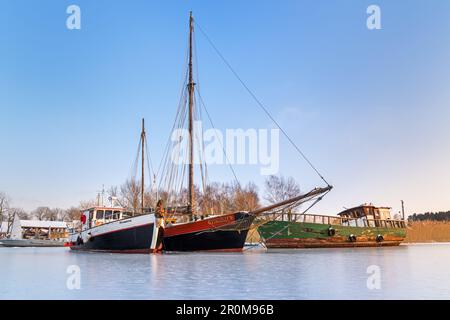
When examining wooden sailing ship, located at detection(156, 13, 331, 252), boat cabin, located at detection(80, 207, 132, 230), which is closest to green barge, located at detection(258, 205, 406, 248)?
wooden sailing ship, located at detection(156, 13, 331, 252)

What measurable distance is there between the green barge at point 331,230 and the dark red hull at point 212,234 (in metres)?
4.49

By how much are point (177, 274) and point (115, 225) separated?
61.6 ft

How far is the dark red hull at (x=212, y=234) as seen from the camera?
3216 cm

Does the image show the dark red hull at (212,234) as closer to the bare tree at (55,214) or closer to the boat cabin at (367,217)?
the boat cabin at (367,217)

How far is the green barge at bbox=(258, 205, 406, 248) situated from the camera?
40.0 metres

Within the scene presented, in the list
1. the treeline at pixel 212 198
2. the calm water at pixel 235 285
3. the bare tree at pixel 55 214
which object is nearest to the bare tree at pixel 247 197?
the treeline at pixel 212 198

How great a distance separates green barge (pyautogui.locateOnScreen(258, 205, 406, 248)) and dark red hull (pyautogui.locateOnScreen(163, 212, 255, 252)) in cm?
449

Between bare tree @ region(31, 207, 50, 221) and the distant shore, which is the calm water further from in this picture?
bare tree @ region(31, 207, 50, 221)

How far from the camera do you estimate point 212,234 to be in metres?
32.5

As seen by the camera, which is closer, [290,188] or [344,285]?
[344,285]
